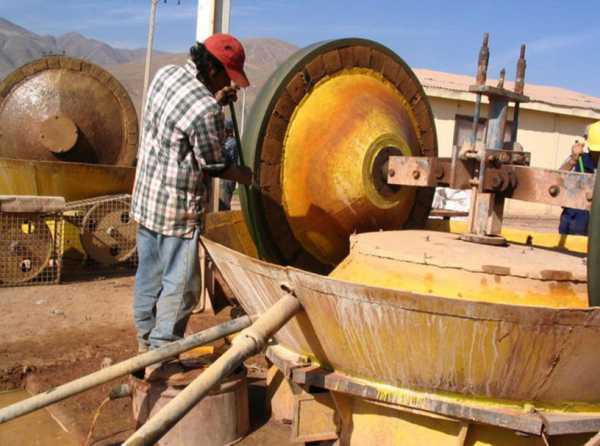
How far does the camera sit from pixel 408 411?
8.59 ft

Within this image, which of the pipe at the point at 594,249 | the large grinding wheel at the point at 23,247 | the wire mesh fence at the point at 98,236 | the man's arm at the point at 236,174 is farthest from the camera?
the wire mesh fence at the point at 98,236

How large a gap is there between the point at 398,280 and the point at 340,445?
821 millimetres

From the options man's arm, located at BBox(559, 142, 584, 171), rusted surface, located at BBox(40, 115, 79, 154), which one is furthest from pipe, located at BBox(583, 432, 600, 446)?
rusted surface, located at BBox(40, 115, 79, 154)

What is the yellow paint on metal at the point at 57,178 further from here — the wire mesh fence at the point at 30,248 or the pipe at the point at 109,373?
the pipe at the point at 109,373

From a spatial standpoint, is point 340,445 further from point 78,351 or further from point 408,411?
point 78,351

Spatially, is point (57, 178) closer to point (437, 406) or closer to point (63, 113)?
point (63, 113)

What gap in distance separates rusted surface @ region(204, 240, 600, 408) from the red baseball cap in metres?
1.19

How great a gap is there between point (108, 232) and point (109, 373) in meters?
5.19

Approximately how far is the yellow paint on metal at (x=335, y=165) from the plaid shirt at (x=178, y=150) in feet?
2.37

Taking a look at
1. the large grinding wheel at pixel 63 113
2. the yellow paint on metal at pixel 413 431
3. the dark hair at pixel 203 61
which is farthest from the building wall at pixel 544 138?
Result: the yellow paint on metal at pixel 413 431

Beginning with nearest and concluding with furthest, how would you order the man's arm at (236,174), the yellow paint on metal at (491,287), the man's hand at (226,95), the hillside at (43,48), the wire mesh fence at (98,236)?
the yellow paint on metal at (491,287), the man's arm at (236,174), the man's hand at (226,95), the wire mesh fence at (98,236), the hillside at (43,48)

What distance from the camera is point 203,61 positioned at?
10.9ft

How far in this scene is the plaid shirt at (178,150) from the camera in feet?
10.5

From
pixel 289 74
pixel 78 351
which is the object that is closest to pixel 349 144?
pixel 289 74
